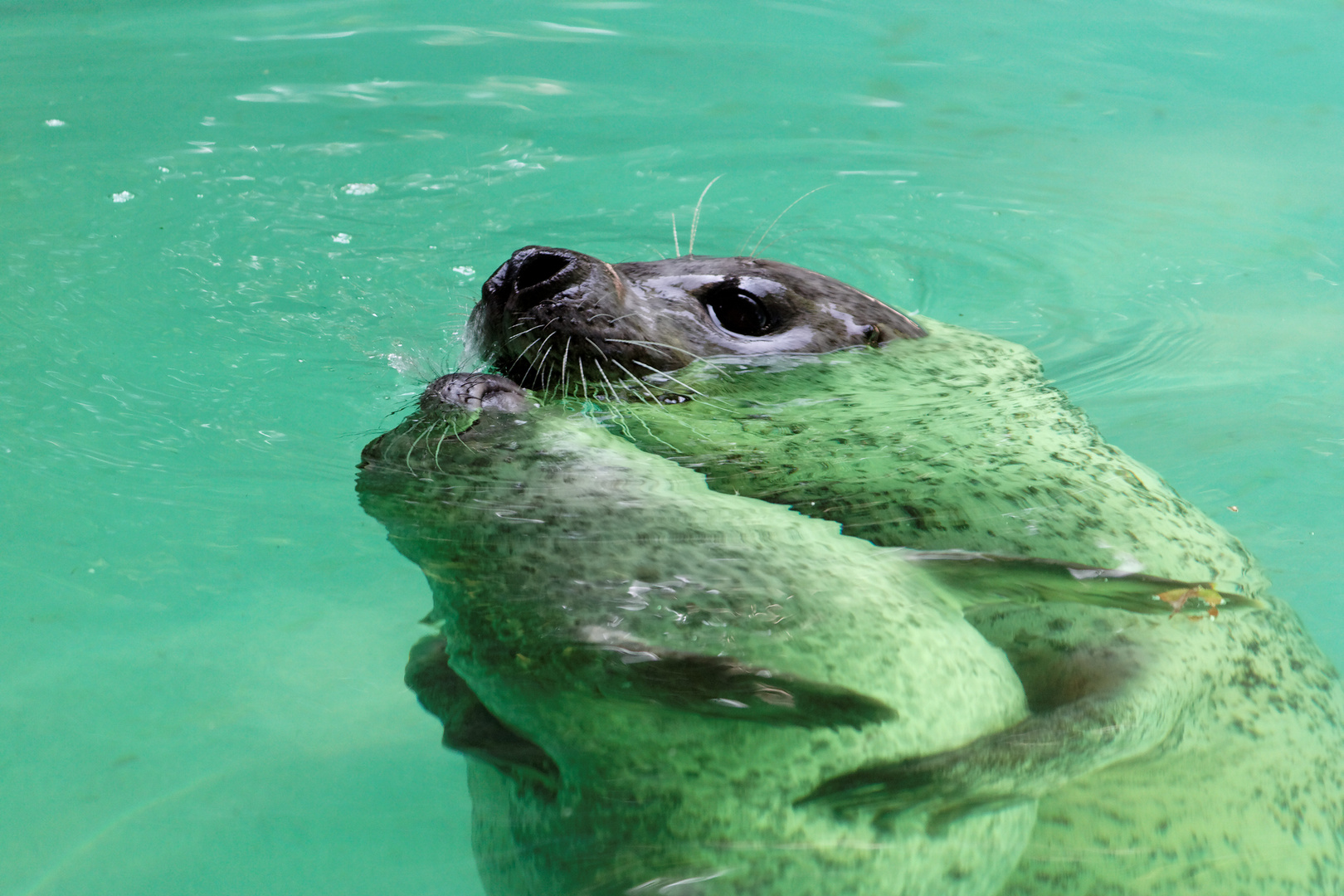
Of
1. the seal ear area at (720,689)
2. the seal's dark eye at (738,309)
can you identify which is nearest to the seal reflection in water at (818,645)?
the seal ear area at (720,689)

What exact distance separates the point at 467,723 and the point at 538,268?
3.51ft

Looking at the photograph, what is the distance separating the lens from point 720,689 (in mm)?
1926

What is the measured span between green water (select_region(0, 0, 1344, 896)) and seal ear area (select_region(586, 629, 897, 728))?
76 cm

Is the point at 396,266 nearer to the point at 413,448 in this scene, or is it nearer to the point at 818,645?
the point at 413,448

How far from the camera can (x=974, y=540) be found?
7.65ft

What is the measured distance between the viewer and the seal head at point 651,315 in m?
2.71

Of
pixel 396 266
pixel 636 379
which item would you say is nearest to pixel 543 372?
pixel 636 379

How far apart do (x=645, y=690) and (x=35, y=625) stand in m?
1.71

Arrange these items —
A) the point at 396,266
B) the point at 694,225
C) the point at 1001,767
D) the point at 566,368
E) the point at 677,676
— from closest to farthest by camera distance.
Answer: the point at 677,676, the point at 1001,767, the point at 566,368, the point at 694,225, the point at 396,266

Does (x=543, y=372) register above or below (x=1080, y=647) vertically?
above

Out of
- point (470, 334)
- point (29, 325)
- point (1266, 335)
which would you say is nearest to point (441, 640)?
point (470, 334)

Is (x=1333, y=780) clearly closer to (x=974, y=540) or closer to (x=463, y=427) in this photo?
(x=974, y=540)

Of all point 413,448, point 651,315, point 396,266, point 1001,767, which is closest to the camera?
point 1001,767

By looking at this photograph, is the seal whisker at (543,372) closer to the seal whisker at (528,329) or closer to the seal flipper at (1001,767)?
the seal whisker at (528,329)
